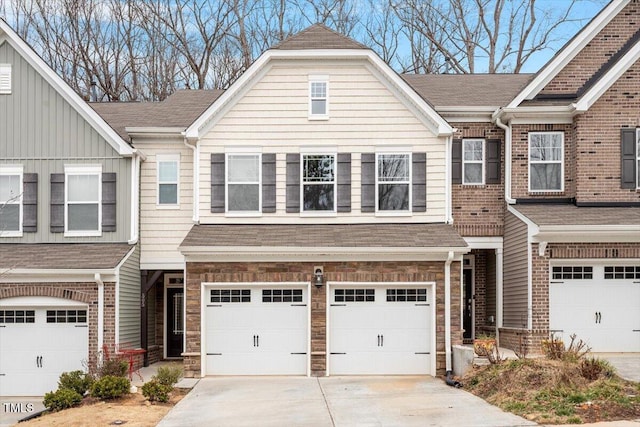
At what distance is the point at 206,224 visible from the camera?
70.2ft

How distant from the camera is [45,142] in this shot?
22.0 meters

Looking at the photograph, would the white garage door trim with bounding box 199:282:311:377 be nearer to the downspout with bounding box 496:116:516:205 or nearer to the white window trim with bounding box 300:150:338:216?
the white window trim with bounding box 300:150:338:216

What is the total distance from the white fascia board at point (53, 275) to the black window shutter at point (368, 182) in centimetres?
629

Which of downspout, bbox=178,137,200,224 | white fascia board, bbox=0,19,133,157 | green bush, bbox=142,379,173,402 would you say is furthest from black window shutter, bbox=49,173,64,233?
green bush, bbox=142,379,173,402

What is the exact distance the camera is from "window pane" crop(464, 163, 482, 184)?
74.3 feet

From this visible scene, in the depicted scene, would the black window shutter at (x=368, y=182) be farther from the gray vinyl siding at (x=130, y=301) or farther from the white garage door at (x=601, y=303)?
the gray vinyl siding at (x=130, y=301)

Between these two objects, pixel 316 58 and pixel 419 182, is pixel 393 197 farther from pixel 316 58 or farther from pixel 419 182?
pixel 316 58

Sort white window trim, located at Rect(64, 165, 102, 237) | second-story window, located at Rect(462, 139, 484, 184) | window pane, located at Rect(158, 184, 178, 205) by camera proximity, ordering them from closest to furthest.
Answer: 1. white window trim, located at Rect(64, 165, 102, 237)
2. window pane, located at Rect(158, 184, 178, 205)
3. second-story window, located at Rect(462, 139, 484, 184)

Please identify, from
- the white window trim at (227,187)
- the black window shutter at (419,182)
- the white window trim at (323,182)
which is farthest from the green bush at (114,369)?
the black window shutter at (419,182)

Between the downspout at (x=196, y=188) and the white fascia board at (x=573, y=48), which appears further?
the white fascia board at (x=573, y=48)

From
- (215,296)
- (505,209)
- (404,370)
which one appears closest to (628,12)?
(505,209)

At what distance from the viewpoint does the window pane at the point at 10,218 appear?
21969mm

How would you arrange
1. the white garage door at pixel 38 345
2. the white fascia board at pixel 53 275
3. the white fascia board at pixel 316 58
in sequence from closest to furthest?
the white fascia board at pixel 53 275, the white garage door at pixel 38 345, the white fascia board at pixel 316 58

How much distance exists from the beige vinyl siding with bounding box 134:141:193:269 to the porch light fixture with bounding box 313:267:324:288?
159 inches
